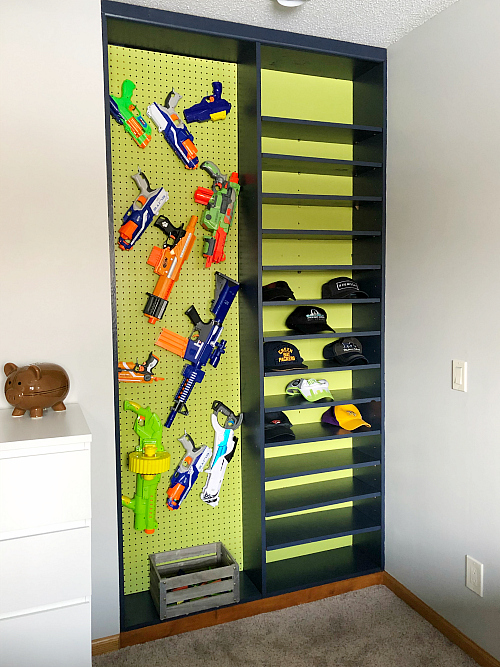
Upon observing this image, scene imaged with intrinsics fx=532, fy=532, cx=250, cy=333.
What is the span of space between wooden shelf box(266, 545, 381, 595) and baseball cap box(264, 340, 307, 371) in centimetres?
103

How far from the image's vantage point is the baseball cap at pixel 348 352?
8.61 feet

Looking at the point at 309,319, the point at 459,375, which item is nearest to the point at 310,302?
the point at 309,319

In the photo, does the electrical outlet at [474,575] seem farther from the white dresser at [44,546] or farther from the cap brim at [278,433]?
the white dresser at [44,546]

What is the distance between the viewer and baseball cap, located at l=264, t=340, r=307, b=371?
8.26ft

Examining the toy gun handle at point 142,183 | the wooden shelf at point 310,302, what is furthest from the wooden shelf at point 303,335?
the toy gun handle at point 142,183

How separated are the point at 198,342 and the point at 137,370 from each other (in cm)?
31

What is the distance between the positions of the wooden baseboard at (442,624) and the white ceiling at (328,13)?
256 cm

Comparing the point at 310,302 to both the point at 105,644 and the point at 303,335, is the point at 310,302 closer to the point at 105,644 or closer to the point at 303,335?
the point at 303,335

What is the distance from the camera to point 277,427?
258 centimetres

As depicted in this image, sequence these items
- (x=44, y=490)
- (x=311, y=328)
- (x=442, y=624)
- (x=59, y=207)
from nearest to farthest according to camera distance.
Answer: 1. (x=44, y=490)
2. (x=59, y=207)
3. (x=442, y=624)
4. (x=311, y=328)

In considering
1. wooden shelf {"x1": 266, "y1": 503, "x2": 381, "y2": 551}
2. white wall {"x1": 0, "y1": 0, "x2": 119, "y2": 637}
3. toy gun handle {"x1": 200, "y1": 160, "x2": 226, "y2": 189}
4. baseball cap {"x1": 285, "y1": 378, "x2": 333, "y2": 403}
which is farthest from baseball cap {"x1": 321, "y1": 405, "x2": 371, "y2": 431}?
toy gun handle {"x1": 200, "y1": 160, "x2": 226, "y2": 189}

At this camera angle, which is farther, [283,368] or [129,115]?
[283,368]

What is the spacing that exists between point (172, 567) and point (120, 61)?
90.8 inches

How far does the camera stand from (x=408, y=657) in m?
2.15
